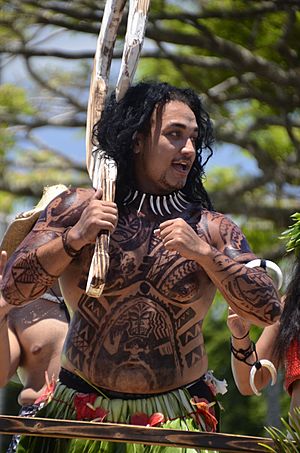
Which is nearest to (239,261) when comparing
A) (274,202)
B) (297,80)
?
(297,80)

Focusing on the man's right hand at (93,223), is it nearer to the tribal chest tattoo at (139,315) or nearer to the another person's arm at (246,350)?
the tribal chest tattoo at (139,315)

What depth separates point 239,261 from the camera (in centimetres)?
429

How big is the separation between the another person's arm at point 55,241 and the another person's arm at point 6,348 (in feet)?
1.91

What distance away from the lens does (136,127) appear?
4.44m

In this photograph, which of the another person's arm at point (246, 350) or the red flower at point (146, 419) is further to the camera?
the another person's arm at point (246, 350)

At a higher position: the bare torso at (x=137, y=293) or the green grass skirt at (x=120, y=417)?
the bare torso at (x=137, y=293)

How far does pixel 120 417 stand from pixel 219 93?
7889 mm

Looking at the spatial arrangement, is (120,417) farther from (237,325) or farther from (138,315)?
(237,325)

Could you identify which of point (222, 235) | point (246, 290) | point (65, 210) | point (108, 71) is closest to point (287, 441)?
point (246, 290)

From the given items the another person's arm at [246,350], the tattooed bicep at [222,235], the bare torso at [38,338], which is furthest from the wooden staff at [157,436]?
the bare torso at [38,338]

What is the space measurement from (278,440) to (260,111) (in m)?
9.12

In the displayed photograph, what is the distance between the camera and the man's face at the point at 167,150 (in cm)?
439

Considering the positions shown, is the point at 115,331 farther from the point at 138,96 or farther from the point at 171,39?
the point at 171,39

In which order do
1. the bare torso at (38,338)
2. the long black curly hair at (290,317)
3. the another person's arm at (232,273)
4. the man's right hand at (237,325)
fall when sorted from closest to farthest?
the another person's arm at (232,273) < the man's right hand at (237,325) < the long black curly hair at (290,317) < the bare torso at (38,338)
